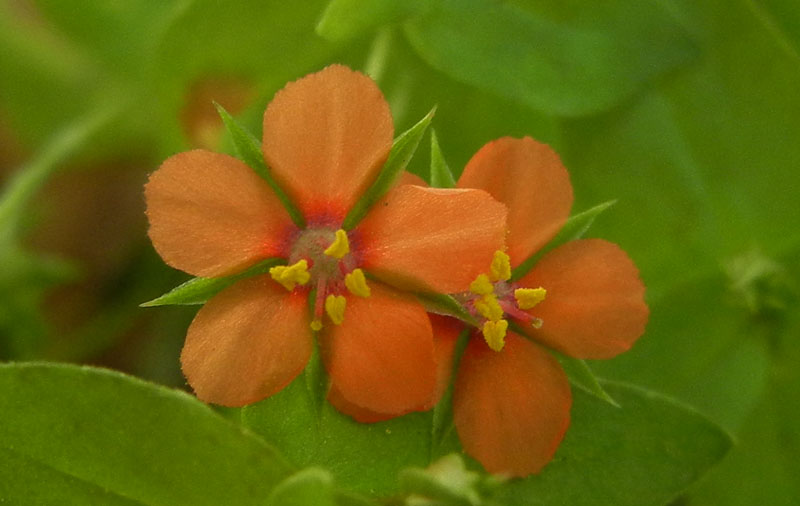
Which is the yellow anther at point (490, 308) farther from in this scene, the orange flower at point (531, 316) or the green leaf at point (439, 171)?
the green leaf at point (439, 171)

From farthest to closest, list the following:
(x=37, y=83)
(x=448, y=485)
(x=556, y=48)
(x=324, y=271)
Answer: (x=37, y=83)
(x=556, y=48)
(x=324, y=271)
(x=448, y=485)

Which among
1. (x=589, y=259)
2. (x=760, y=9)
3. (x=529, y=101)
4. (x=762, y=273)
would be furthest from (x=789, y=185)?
(x=589, y=259)

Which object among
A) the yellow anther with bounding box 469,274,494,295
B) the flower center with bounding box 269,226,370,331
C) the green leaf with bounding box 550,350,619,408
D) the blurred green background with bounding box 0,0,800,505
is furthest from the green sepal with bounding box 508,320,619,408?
the blurred green background with bounding box 0,0,800,505

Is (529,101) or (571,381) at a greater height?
(529,101)

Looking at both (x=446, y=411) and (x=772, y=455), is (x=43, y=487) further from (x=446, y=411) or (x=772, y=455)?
(x=772, y=455)

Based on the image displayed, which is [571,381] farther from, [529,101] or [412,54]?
[412,54]

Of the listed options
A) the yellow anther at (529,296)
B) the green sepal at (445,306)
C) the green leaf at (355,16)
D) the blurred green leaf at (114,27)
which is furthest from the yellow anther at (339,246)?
the blurred green leaf at (114,27)

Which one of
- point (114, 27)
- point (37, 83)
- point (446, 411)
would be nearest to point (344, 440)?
point (446, 411)
